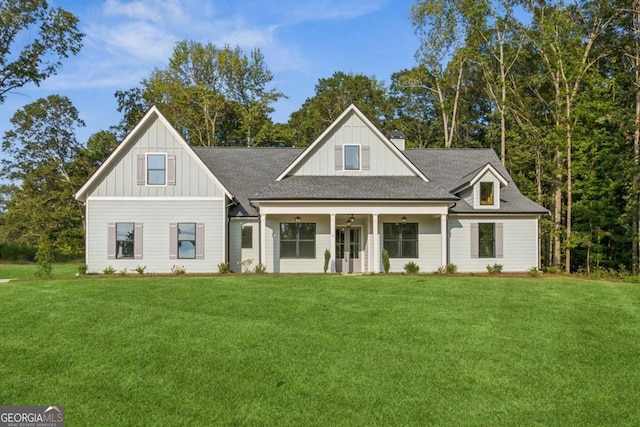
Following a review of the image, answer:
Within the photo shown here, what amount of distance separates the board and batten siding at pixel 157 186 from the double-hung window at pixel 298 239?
3316mm

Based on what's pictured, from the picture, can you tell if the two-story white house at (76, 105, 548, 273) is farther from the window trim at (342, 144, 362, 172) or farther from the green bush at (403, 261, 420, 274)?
the green bush at (403, 261, 420, 274)

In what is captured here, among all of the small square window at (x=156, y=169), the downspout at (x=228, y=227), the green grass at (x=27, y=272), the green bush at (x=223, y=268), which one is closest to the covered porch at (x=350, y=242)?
the downspout at (x=228, y=227)

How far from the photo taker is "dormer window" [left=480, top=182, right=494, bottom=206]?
70.7ft

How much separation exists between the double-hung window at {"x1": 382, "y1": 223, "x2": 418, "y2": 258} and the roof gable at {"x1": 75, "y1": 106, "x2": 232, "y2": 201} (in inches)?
260

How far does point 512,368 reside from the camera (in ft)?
24.0

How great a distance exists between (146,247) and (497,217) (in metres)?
14.1

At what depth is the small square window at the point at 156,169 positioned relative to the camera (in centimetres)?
1986

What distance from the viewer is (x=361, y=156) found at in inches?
846

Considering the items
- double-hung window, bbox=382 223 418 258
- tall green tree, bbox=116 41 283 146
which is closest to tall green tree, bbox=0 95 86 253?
tall green tree, bbox=116 41 283 146

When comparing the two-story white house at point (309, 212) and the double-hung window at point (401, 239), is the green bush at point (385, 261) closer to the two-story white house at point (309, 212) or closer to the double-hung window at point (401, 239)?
the two-story white house at point (309, 212)

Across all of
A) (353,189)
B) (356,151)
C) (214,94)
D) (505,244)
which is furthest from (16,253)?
(505,244)

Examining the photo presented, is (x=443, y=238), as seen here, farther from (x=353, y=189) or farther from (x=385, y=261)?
(x=353, y=189)

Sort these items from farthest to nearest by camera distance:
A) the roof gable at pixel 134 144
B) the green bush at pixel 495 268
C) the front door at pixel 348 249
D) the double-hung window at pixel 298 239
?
1. the front door at pixel 348 249
2. the double-hung window at pixel 298 239
3. the green bush at pixel 495 268
4. the roof gable at pixel 134 144

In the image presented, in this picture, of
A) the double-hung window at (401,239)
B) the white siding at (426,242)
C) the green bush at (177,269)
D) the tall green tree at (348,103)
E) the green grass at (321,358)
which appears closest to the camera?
the green grass at (321,358)
